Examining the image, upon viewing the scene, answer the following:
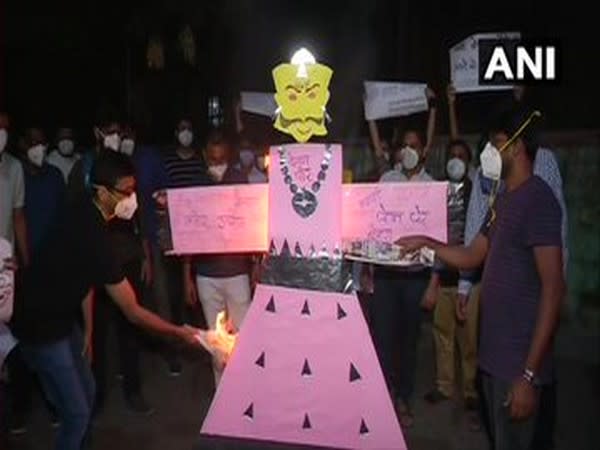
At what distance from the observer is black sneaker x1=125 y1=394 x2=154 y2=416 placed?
236 inches

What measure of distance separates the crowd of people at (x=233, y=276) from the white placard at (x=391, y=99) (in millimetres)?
231

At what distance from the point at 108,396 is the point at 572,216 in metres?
3.81

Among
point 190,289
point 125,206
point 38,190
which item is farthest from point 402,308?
point 38,190

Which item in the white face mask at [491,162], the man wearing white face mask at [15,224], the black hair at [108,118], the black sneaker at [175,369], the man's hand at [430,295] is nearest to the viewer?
the white face mask at [491,162]

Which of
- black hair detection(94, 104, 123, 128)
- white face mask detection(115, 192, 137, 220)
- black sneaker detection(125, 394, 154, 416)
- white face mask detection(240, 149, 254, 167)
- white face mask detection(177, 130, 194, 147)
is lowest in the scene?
black sneaker detection(125, 394, 154, 416)

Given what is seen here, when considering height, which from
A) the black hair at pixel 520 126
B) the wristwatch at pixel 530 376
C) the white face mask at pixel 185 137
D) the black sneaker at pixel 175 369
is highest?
the white face mask at pixel 185 137

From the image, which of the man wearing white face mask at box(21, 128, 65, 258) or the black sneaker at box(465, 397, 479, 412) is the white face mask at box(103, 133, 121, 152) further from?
the black sneaker at box(465, 397, 479, 412)

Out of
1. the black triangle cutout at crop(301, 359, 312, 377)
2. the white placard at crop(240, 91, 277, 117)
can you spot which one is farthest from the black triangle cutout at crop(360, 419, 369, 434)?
the white placard at crop(240, 91, 277, 117)

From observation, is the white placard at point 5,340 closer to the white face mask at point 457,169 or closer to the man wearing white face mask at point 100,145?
the man wearing white face mask at point 100,145

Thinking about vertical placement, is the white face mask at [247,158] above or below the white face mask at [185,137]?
below

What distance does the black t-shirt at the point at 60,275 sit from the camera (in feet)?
13.7

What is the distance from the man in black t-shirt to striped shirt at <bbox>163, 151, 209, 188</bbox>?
1.77 m

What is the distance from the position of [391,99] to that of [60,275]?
10.6 ft

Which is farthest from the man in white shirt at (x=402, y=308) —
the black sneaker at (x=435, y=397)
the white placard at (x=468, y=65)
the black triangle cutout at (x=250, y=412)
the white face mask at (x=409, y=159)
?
the black triangle cutout at (x=250, y=412)
